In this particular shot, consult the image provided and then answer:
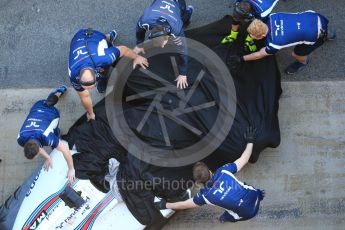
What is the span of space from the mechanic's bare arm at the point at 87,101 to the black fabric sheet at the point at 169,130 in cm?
8

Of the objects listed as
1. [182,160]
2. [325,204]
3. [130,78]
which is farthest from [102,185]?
[325,204]

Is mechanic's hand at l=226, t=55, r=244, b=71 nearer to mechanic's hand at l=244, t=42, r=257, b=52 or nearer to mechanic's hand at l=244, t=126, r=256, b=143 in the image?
mechanic's hand at l=244, t=42, r=257, b=52

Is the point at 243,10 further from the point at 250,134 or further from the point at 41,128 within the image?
the point at 41,128

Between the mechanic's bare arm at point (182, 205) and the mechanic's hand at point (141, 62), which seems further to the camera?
the mechanic's hand at point (141, 62)

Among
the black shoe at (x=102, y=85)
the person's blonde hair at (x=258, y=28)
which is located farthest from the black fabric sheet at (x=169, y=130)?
the person's blonde hair at (x=258, y=28)

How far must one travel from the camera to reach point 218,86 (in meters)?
4.81

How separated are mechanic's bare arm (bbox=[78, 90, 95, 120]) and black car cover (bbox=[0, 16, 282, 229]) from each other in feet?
0.26

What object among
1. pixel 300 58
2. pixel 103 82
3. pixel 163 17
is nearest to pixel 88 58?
pixel 163 17

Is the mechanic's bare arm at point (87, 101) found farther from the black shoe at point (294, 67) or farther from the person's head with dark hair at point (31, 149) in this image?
the black shoe at point (294, 67)

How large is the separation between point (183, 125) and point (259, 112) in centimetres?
77

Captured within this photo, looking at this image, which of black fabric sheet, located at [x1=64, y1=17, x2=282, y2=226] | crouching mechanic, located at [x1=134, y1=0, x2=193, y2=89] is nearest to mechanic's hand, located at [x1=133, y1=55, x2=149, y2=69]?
black fabric sheet, located at [x1=64, y1=17, x2=282, y2=226]

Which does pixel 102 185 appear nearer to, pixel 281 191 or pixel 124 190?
pixel 124 190

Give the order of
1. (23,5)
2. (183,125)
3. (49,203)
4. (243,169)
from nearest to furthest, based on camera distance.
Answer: (49,203) → (183,125) → (243,169) → (23,5)

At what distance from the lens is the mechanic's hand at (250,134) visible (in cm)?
464
